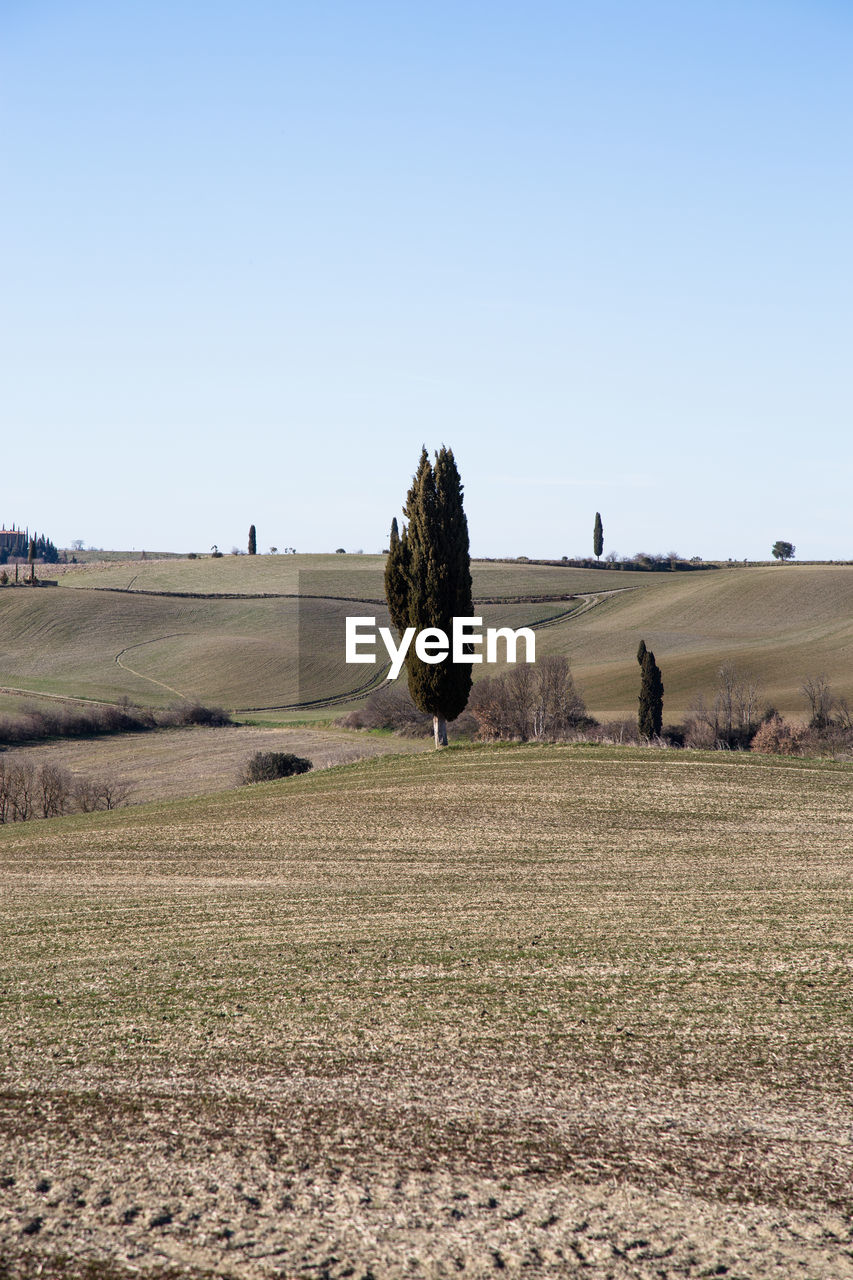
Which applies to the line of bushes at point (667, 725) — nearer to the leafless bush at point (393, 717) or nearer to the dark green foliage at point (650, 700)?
the leafless bush at point (393, 717)

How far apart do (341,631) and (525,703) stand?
43.9m

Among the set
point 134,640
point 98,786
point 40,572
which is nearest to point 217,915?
point 98,786

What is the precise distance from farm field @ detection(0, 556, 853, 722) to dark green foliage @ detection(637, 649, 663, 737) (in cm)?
323

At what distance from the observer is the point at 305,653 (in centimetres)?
8650

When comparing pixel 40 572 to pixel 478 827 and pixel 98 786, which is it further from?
pixel 478 827

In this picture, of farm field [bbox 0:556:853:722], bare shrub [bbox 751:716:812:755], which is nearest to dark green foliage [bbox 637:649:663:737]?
farm field [bbox 0:556:853:722]

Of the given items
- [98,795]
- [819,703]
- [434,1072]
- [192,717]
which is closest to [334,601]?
[192,717]

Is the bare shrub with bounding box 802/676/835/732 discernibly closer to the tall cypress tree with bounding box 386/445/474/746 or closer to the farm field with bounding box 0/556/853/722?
the farm field with bounding box 0/556/853/722

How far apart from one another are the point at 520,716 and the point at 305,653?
37.6 metres

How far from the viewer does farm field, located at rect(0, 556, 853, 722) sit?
243 ft

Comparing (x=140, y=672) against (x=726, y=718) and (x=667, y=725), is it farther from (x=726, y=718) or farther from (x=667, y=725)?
(x=726, y=718)

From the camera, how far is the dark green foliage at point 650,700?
187ft

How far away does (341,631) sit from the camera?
94.1 meters

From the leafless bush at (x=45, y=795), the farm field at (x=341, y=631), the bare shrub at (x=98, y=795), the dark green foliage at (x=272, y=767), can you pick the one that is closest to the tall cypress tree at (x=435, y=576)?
the dark green foliage at (x=272, y=767)
